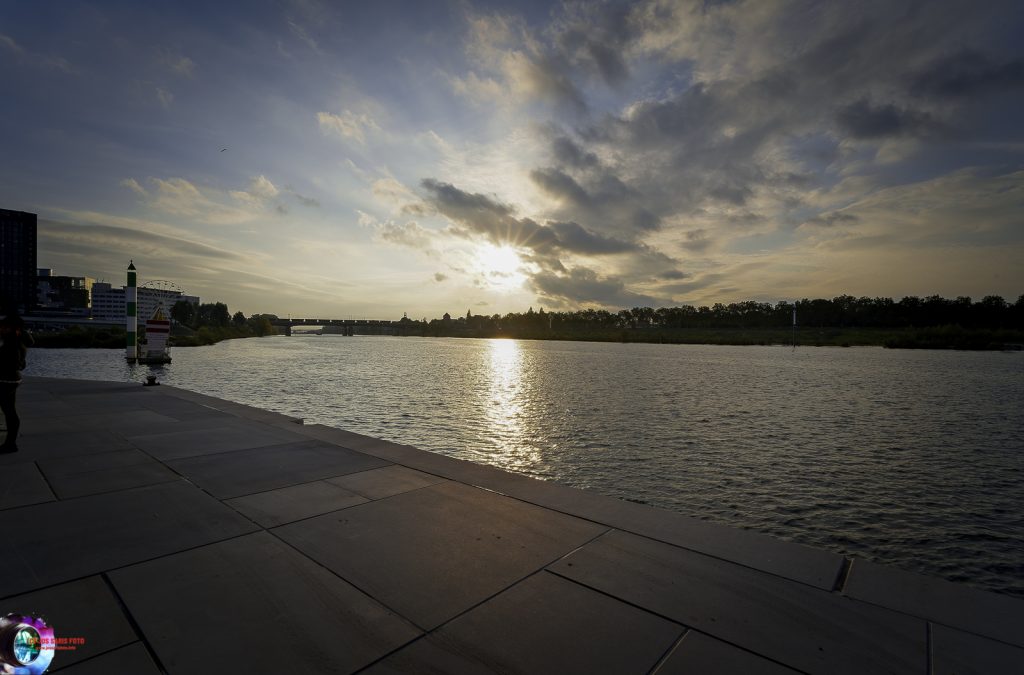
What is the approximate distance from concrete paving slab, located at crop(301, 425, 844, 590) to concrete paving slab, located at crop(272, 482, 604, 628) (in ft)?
1.36

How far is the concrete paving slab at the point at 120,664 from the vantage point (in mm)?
3178

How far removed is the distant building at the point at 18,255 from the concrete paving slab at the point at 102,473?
807 ft

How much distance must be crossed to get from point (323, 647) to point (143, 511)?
167 inches

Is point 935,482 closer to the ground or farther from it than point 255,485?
closer to the ground

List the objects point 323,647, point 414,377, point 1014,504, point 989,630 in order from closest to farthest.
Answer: point 323,647 < point 989,630 < point 1014,504 < point 414,377

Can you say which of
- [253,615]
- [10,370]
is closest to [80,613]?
[253,615]

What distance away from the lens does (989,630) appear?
153 inches

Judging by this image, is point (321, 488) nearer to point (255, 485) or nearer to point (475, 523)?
point (255, 485)

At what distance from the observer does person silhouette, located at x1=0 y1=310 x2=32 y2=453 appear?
897 cm

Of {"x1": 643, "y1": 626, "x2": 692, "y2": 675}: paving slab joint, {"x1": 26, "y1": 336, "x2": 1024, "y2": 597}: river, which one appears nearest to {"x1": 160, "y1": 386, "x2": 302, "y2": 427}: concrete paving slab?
{"x1": 26, "y1": 336, "x2": 1024, "y2": 597}: river

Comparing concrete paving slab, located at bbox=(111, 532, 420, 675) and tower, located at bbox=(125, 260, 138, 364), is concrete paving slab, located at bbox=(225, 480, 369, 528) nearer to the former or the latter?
concrete paving slab, located at bbox=(111, 532, 420, 675)

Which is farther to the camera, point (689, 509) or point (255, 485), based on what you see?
point (689, 509)

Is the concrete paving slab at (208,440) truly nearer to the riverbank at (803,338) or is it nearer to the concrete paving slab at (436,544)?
the concrete paving slab at (436,544)

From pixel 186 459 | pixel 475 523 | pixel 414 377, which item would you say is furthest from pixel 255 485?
pixel 414 377
